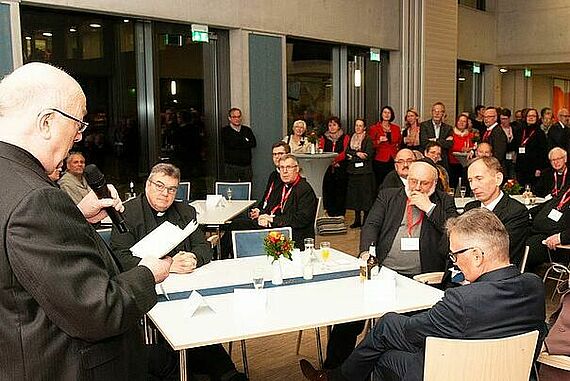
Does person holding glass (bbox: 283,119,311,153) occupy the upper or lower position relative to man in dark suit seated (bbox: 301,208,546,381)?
upper

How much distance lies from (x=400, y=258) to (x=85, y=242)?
9.80 feet

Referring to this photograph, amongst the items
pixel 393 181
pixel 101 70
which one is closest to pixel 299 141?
pixel 101 70

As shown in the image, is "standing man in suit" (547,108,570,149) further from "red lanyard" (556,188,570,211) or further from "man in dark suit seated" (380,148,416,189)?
"man in dark suit seated" (380,148,416,189)

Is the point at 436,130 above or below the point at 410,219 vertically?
above

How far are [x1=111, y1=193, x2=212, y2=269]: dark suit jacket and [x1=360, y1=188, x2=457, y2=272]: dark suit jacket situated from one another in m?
1.15

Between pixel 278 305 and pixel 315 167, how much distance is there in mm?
6258

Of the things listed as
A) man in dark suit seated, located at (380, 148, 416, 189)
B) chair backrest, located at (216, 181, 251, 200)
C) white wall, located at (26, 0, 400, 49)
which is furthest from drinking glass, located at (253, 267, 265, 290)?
white wall, located at (26, 0, 400, 49)

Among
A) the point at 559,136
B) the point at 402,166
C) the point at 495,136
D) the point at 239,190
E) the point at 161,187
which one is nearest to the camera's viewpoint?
the point at 161,187

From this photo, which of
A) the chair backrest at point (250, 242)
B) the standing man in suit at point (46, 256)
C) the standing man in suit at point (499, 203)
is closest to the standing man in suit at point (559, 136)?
the standing man in suit at point (499, 203)

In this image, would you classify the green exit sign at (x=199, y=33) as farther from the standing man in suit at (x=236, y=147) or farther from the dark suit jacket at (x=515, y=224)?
the dark suit jacket at (x=515, y=224)

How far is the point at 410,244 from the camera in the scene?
4.22 m

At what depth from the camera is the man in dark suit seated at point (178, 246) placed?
3.54 metres

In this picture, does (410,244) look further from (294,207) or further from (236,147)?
(236,147)

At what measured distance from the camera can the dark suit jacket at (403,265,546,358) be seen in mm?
2453
